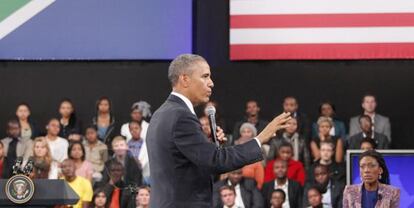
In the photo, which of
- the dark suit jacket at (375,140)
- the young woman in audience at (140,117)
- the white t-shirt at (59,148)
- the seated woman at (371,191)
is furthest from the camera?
the young woman in audience at (140,117)

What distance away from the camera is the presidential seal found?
19.6ft

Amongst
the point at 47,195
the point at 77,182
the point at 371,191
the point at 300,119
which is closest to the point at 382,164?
the point at 371,191

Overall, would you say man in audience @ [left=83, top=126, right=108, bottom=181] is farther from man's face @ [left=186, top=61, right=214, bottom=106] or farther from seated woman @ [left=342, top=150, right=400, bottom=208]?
man's face @ [left=186, top=61, right=214, bottom=106]

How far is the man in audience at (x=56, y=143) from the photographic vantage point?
10.9 metres

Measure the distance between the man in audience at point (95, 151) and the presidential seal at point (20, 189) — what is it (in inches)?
179

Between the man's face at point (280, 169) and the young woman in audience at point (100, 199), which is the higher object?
the man's face at point (280, 169)

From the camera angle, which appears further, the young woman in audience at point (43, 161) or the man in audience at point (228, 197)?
the young woman in audience at point (43, 161)

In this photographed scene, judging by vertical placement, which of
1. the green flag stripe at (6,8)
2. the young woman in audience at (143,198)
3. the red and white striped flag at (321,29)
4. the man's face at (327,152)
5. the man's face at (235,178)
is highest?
the green flag stripe at (6,8)

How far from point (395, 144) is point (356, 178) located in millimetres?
5064

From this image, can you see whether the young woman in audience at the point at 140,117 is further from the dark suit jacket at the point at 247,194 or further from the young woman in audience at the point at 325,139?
the young woman in audience at the point at 325,139

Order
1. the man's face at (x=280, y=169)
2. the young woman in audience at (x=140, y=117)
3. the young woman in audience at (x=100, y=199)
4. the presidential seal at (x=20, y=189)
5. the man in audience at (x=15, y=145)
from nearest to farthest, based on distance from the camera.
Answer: the presidential seal at (x=20, y=189)
the young woman in audience at (x=100, y=199)
the man's face at (x=280, y=169)
the man in audience at (x=15, y=145)
the young woman in audience at (x=140, y=117)

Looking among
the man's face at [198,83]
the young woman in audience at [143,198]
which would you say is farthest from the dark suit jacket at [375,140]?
the man's face at [198,83]

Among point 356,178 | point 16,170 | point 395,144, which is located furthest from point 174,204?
point 395,144

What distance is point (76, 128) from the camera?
37.7ft
